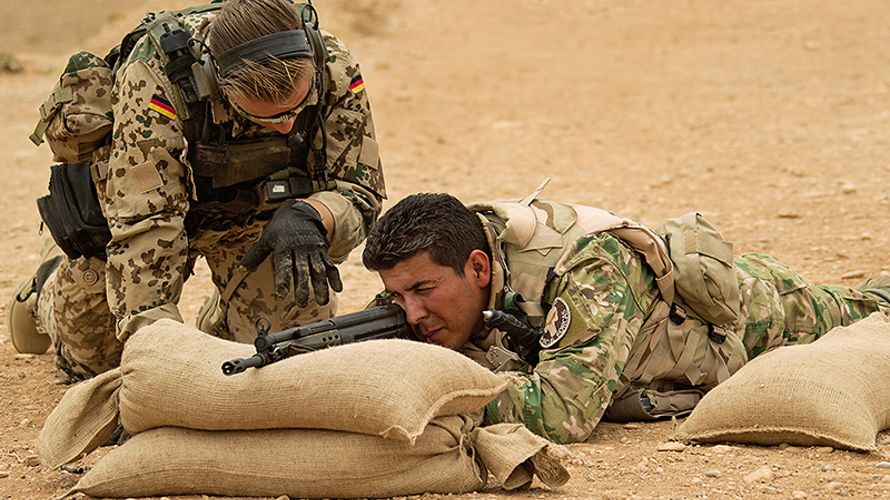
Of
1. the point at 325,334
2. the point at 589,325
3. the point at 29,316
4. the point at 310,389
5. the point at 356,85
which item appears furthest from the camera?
the point at 29,316

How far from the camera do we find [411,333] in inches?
163

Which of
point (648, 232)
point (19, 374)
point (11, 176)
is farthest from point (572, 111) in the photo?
point (648, 232)

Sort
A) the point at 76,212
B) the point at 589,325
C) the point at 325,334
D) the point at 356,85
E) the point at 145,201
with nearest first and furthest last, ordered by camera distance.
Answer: the point at 325,334 → the point at 589,325 → the point at 145,201 → the point at 356,85 → the point at 76,212

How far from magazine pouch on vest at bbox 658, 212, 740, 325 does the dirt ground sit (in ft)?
1.40

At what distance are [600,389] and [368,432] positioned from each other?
880 mm

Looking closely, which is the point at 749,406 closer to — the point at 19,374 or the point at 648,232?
the point at 648,232

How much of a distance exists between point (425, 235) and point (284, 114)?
0.74m

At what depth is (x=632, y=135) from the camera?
11195 millimetres

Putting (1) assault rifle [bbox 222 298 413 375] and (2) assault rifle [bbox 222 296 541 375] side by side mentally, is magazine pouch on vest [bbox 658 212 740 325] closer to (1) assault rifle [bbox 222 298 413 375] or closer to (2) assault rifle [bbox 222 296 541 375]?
(2) assault rifle [bbox 222 296 541 375]

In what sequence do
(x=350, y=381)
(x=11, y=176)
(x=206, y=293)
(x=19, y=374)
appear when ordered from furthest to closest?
1. (x=11, y=176)
2. (x=206, y=293)
3. (x=19, y=374)
4. (x=350, y=381)

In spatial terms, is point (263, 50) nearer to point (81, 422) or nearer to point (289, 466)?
point (81, 422)

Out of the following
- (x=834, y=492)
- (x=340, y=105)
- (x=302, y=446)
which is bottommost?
(x=834, y=492)

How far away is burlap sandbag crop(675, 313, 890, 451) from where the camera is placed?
3.88 meters

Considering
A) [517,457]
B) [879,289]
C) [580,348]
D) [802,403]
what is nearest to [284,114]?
[580,348]
